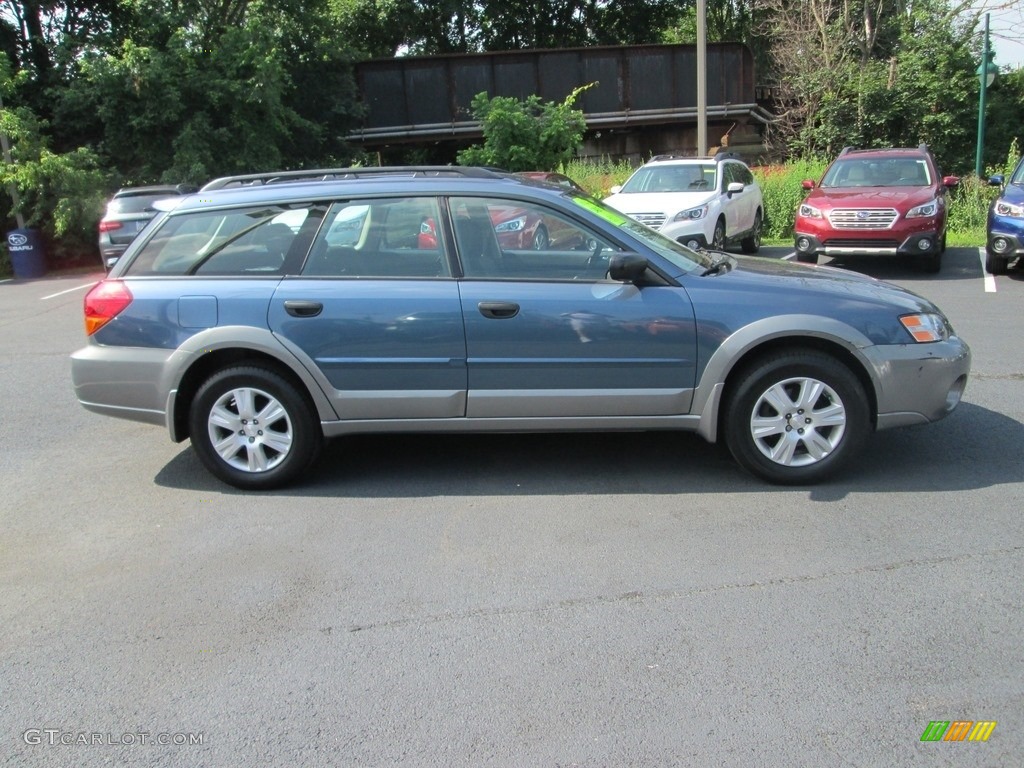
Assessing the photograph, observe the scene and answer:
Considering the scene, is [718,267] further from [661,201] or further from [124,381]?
[661,201]

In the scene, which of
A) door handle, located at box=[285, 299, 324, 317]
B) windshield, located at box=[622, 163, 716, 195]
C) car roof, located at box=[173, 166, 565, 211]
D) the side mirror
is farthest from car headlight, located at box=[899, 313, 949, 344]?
windshield, located at box=[622, 163, 716, 195]

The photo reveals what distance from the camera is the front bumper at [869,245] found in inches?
483

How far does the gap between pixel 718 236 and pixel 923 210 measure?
9.01ft

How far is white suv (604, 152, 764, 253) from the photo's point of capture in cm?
1278

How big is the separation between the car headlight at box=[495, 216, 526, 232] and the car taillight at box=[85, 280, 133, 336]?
2.08 m

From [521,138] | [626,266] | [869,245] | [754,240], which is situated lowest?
[754,240]

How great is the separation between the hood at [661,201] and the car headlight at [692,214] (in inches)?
2.2

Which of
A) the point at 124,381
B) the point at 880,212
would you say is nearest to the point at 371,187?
the point at 124,381

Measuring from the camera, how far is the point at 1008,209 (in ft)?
38.4

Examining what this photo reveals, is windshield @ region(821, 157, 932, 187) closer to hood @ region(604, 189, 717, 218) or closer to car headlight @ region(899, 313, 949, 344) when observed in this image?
hood @ region(604, 189, 717, 218)

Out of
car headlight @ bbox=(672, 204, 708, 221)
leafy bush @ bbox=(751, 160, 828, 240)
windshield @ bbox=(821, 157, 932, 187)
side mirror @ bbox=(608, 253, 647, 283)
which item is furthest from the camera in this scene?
leafy bush @ bbox=(751, 160, 828, 240)

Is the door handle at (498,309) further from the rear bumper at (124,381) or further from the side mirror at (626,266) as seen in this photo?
the rear bumper at (124,381)

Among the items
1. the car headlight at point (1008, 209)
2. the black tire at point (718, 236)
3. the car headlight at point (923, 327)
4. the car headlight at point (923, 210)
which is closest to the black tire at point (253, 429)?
the car headlight at point (923, 327)

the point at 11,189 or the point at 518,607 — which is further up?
the point at 11,189
